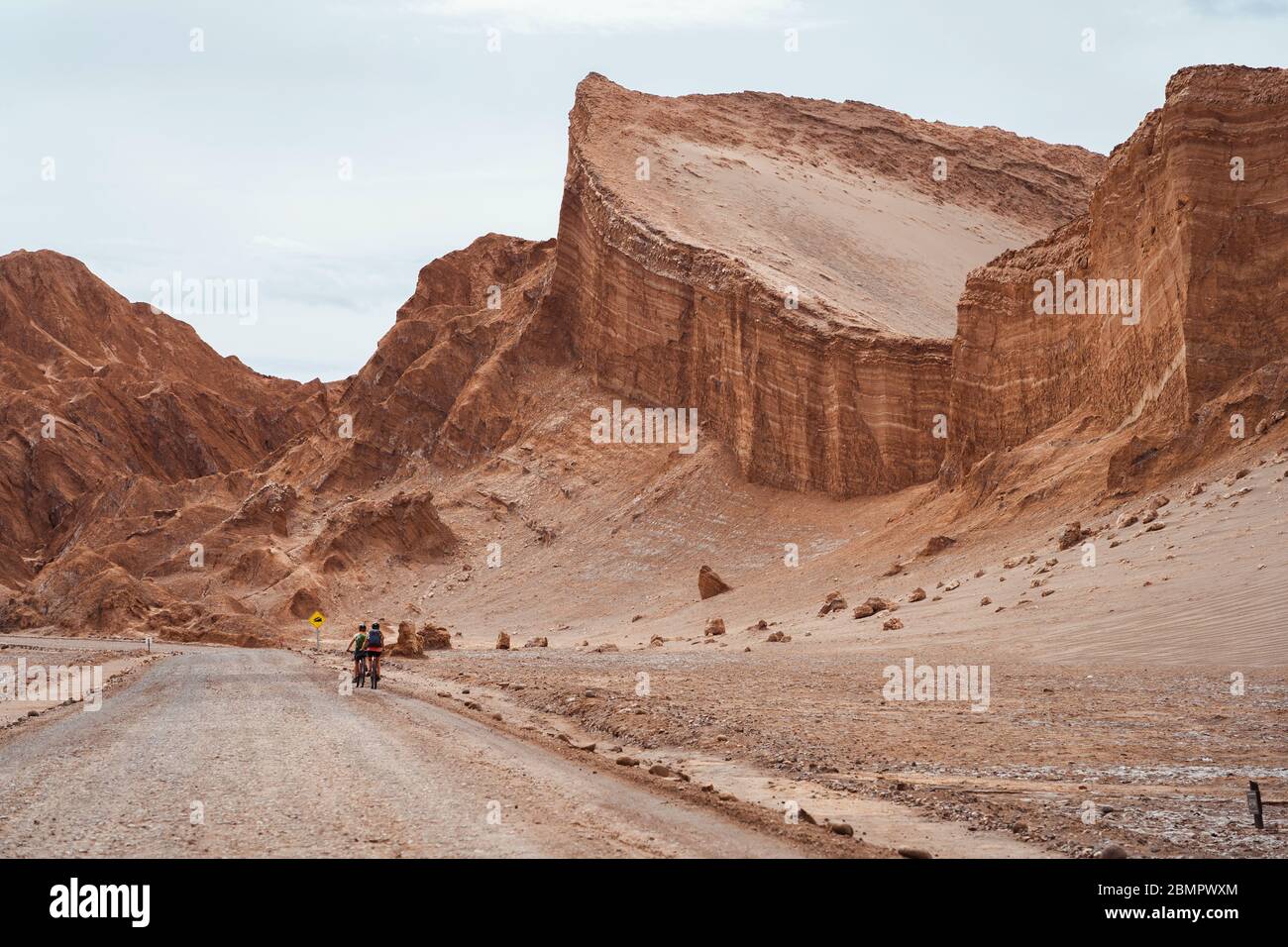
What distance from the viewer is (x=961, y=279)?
68.1 meters

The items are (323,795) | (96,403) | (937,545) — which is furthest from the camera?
(96,403)

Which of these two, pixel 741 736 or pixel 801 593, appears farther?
pixel 801 593

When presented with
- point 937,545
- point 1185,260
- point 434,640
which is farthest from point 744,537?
point 1185,260

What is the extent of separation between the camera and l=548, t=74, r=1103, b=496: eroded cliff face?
47438mm

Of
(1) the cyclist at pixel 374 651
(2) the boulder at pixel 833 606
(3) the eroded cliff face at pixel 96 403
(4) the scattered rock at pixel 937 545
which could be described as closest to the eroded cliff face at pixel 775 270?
(4) the scattered rock at pixel 937 545

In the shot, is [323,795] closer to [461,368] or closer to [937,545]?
[937,545]

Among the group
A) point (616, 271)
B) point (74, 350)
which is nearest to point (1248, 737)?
point (616, 271)

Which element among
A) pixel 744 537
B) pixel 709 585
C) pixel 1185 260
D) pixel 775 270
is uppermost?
pixel 775 270

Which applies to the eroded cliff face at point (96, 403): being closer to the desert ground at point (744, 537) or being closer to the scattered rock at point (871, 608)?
the desert ground at point (744, 537)

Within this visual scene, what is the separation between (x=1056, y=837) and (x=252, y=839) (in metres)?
4.92

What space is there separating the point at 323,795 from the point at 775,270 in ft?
159

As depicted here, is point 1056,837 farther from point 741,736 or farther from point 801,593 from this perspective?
point 801,593

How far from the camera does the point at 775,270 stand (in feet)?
180

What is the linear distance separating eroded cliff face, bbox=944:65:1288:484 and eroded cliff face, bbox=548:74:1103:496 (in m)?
9.46
